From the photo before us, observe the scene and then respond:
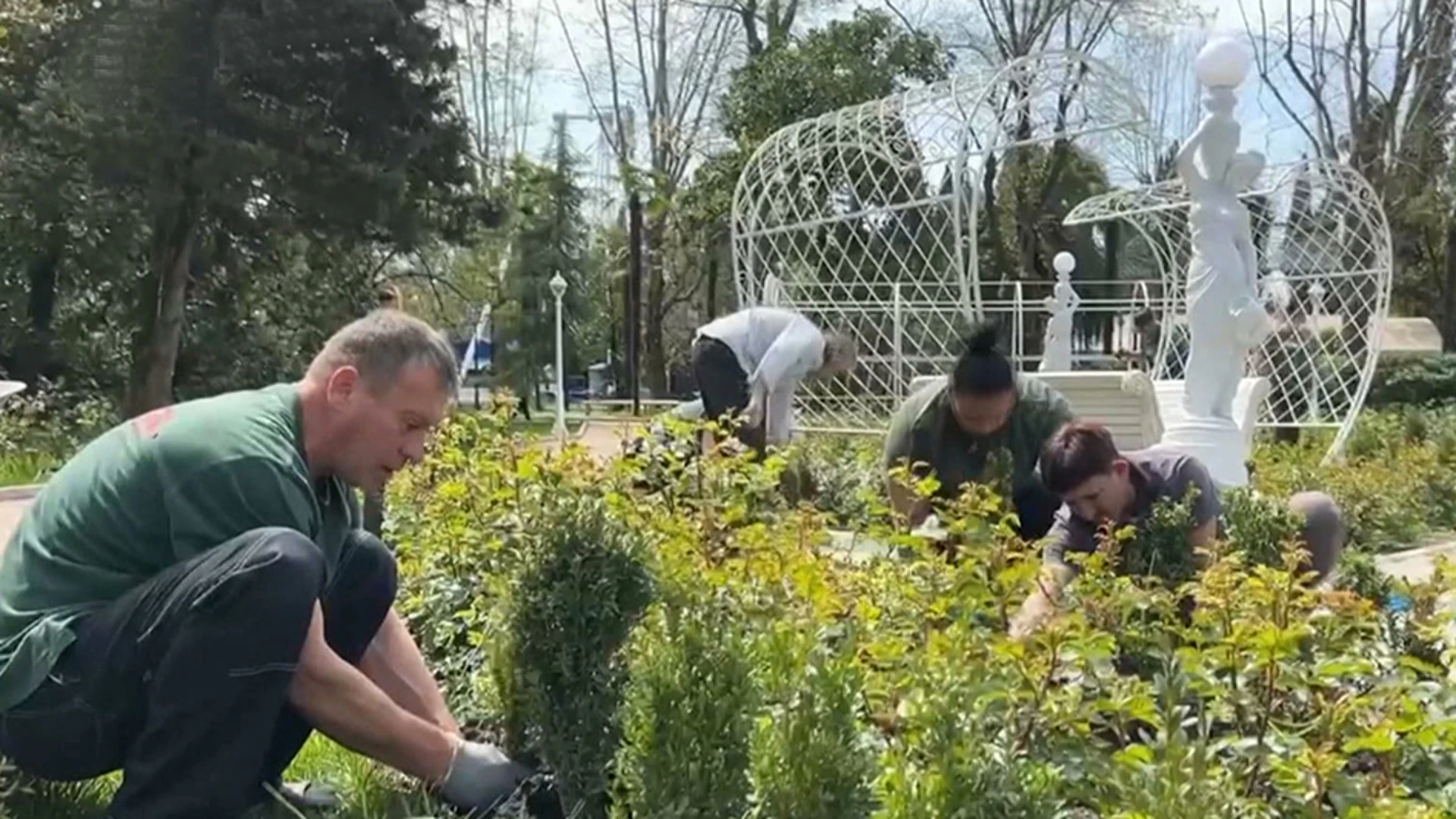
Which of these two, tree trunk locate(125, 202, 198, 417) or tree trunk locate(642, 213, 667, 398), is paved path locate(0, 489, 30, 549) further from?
tree trunk locate(642, 213, 667, 398)

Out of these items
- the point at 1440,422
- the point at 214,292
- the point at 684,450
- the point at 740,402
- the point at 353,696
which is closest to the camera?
the point at 353,696

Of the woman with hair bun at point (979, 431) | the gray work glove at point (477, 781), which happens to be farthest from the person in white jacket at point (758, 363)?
the gray work glove at point (477, 781)

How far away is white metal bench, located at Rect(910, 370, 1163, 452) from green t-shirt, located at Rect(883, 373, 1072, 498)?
5207mm

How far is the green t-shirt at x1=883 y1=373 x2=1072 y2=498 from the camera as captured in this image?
13.2 feet

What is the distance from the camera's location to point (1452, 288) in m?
26.6

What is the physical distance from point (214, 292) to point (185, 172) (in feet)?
9.20

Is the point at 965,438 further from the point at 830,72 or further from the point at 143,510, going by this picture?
the point at 830,72

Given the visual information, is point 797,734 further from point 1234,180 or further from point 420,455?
point 1234,180

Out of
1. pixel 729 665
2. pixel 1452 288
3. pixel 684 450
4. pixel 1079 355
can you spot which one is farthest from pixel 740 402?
pixel 1452 288

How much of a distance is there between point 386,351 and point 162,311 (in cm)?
1546

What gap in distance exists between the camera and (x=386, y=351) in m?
2.42

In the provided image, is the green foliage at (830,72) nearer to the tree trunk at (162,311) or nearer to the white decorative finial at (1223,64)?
the tree trunk at (162,311)

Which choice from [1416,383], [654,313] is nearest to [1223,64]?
[1416,383]

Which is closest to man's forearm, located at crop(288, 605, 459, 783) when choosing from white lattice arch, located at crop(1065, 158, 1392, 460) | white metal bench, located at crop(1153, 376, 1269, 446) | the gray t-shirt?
the gray t-shirt
